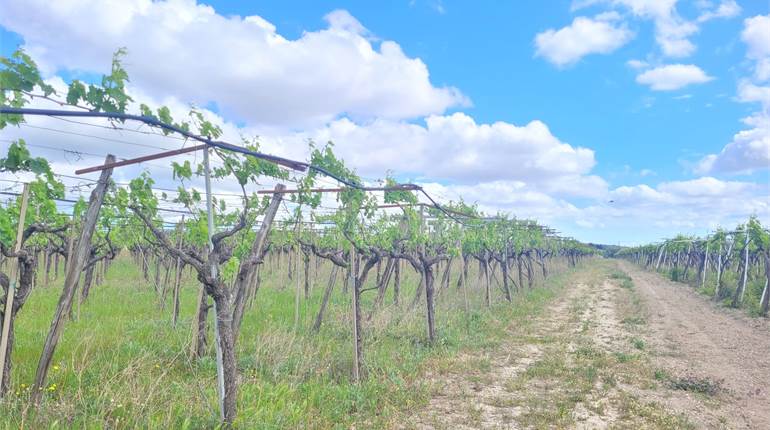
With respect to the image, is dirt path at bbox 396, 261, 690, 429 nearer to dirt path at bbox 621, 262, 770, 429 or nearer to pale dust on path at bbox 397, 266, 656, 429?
pale dust on path at bbox 397, 266, 656, 429

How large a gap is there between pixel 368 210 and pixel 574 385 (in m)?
5.42

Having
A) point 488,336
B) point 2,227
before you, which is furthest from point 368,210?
point 2,227

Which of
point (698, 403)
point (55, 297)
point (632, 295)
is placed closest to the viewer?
point (698, 403)

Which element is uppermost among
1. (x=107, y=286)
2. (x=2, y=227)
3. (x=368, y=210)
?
(x=368, y=210)

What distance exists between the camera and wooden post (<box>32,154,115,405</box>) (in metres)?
5.01

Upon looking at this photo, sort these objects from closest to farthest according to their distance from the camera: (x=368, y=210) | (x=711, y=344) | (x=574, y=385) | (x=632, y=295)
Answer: (x=574, y=385) < (x=368, y=210) < (x=711, y=344) < (x=632, y=295)

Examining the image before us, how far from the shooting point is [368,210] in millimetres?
10289

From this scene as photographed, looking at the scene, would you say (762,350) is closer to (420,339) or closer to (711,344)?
(711,344)

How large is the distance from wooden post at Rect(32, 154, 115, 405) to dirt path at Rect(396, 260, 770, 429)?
4290mm

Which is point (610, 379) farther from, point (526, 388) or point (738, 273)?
point (738, 273)

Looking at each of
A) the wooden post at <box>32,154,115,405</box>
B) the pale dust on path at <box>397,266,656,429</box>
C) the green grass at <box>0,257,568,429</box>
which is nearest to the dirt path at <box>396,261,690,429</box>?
the pale dust on path at <box>397,266,656,429</box>

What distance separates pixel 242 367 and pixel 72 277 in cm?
319

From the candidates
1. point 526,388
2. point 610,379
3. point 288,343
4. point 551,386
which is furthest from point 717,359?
point 288,343

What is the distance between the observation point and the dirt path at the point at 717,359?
6.73 meters
